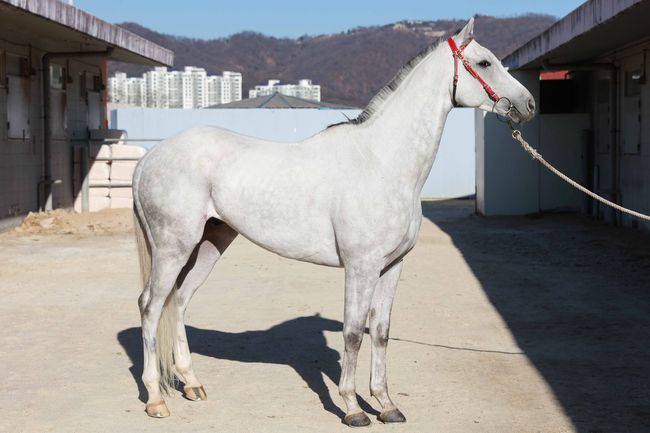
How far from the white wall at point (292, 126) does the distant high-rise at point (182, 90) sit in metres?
59.0

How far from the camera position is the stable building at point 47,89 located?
13914mm

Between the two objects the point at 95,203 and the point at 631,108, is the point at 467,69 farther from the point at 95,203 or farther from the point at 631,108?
the point at 95,203

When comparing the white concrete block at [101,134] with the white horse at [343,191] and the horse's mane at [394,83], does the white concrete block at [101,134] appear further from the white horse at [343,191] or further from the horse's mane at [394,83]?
the horse's mane at [394,83]

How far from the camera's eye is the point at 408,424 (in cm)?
454

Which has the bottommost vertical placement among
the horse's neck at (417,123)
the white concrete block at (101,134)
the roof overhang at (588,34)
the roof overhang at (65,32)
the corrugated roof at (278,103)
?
the horse's neck at (417,123)

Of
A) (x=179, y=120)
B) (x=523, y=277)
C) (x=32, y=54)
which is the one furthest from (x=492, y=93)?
(x=179, y=120)

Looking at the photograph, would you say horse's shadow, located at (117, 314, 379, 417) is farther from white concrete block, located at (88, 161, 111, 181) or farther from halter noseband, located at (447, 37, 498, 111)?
white concrete block, located at (88, 161, 111, 181)

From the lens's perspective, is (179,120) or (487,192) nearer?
(487,192)

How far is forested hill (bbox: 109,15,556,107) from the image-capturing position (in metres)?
107

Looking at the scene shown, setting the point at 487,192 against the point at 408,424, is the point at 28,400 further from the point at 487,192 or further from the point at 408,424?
the point at 487,192

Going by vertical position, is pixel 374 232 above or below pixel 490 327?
above

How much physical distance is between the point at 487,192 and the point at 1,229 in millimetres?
9074

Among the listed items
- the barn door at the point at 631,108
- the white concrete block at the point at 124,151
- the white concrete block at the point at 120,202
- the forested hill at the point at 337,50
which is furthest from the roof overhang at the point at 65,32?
the forested hill at the point at 337,50

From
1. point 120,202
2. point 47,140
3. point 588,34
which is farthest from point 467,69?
point 120,202
